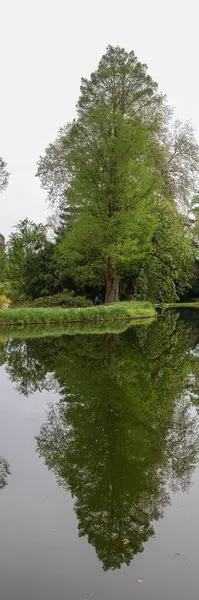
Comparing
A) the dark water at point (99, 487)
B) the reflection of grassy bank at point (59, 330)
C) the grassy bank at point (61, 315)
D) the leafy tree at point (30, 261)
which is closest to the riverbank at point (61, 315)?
the grassy bank at point (61, 315)

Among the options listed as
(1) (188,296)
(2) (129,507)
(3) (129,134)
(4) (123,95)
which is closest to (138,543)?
(2) (129,507)

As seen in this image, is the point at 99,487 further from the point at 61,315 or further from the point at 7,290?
the point at 7,290

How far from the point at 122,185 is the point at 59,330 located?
9.66 m

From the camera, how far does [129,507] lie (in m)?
4.30

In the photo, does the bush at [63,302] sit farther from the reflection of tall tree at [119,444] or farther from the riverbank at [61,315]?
the reflection of tall tree at [119,444]

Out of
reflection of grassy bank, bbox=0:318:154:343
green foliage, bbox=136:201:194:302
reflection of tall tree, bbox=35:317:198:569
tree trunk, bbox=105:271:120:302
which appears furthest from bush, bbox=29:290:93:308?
reflection of tall tree, bbox=35:317:198:569

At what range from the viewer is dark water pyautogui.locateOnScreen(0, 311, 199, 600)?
338cm

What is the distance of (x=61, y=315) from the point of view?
917 inches

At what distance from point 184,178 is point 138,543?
29.6 m

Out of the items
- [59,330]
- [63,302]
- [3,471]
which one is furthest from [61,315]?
[3,471]

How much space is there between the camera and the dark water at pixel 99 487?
3.38 meters

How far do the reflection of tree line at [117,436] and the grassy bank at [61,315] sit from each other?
9.51 metres

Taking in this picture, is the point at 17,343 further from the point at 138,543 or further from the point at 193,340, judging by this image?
the point at 138,543

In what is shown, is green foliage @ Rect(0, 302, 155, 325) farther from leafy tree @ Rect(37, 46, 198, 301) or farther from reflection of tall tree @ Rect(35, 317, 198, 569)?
reflection of tall tree @ Rect(35, 317, 198, 569)
